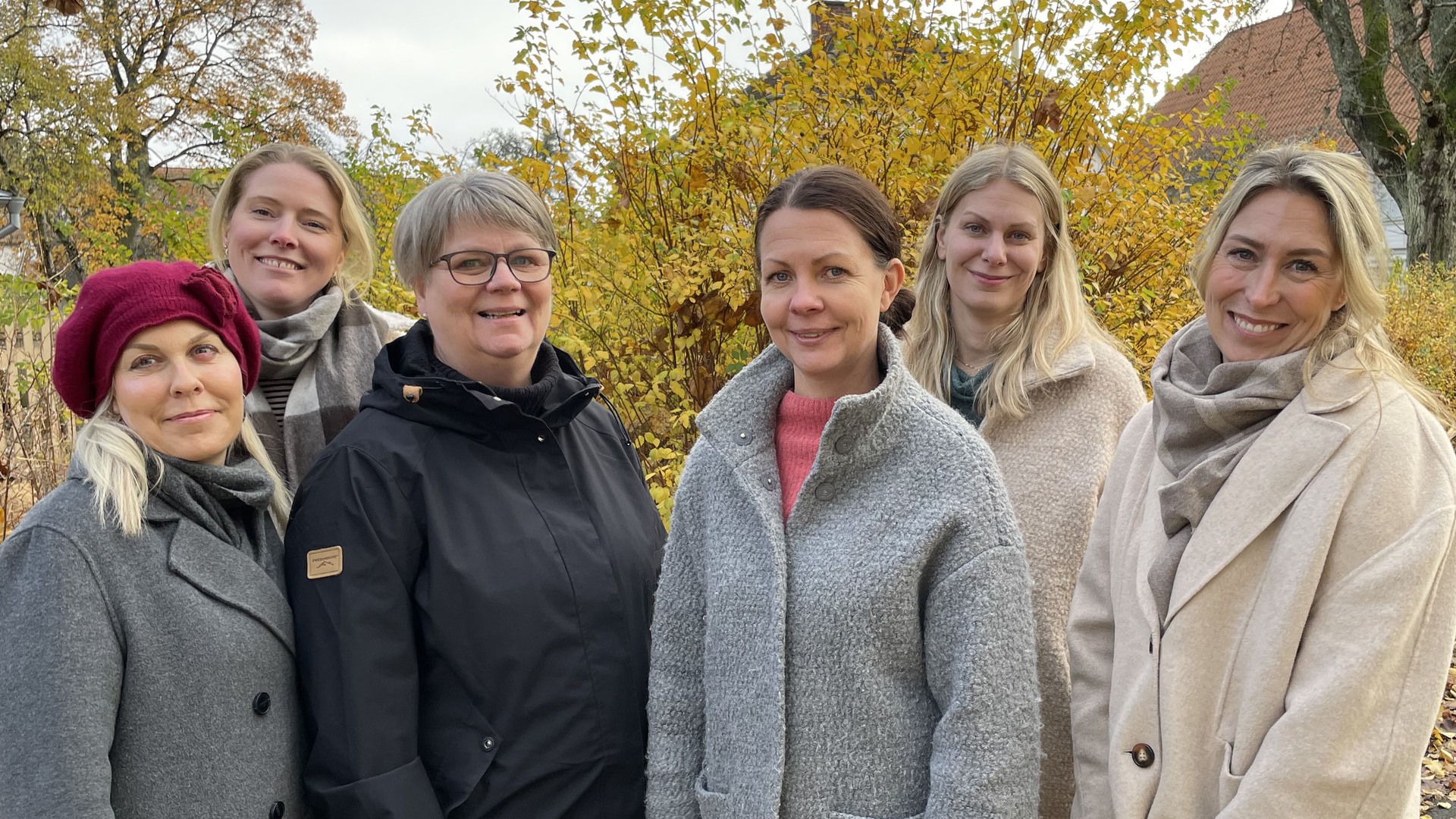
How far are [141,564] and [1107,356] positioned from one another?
82.9 inches

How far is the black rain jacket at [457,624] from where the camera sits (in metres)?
1.81

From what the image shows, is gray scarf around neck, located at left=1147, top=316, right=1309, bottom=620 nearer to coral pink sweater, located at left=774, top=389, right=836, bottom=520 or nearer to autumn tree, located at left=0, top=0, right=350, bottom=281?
coral pink sweater, located at left=774, top=389, right=836, bottom=520

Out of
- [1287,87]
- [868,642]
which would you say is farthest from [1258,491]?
[1287,87]

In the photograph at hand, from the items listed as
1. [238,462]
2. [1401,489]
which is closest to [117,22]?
[238,462]

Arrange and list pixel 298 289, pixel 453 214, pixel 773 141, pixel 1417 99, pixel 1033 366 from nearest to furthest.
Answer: pixel 453 214, pixel 1033 366, pixel 298 289, pixel 773 141, pixel 1417 99

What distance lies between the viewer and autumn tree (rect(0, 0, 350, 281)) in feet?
62.4

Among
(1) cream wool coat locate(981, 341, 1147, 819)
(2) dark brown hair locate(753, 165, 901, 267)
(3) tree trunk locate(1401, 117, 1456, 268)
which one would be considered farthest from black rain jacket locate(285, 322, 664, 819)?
(3) tree trunk locate(1401, 117, 1456, 268)

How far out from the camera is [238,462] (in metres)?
2.03

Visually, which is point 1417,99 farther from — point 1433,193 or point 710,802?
point 710,802

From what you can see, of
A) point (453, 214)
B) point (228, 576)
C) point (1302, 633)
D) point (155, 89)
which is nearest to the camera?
point (1302, 633)

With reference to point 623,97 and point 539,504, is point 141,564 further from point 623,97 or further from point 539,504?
point 623,97

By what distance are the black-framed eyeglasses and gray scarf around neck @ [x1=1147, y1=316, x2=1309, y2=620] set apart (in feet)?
4.23

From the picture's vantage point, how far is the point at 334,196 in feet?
8.81

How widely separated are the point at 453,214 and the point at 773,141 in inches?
96.6
